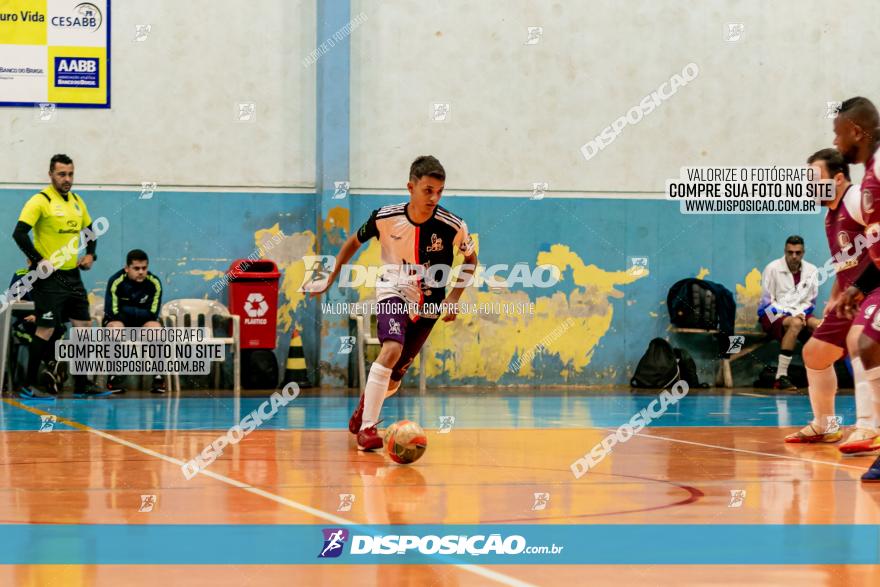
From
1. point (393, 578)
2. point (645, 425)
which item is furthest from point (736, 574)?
point (645, 425)

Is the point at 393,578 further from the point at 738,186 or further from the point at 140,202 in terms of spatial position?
the point at 738,186

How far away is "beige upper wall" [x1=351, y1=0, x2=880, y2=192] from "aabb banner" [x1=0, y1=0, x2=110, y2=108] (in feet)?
12.6

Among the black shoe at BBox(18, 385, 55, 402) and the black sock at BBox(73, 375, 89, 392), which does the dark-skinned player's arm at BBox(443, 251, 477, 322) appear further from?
the black sock at BBox(73, 375, 89, 392)

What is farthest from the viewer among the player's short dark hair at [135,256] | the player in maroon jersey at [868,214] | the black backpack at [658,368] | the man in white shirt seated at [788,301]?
the black backpack at [658,368]

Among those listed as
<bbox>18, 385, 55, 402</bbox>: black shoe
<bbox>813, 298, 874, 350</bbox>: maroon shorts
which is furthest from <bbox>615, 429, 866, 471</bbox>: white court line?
<bbox>18, 385, 55, 402</bbox>: black shoe

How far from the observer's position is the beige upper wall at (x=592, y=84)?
18297mm

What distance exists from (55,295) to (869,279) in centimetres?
1042

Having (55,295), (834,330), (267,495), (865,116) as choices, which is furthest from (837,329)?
(55,295)

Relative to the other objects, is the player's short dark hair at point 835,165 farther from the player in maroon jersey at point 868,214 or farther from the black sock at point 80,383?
the black sock at point 80,383

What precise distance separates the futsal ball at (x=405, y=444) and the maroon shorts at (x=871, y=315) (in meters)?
3.04

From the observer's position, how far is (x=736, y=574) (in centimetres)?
455

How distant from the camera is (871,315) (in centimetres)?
754

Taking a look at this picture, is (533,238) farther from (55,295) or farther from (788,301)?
(55,295)

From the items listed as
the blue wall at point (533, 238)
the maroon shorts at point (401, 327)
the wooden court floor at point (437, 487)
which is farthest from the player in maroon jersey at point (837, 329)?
the blue wall at point (533, 238)
